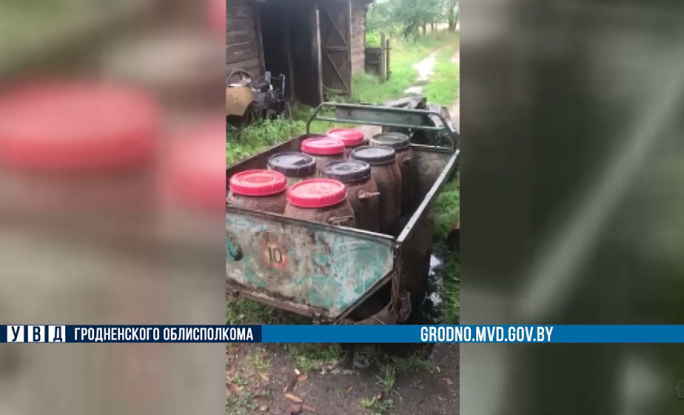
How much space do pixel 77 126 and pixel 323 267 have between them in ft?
1.83

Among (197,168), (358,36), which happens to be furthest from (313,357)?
(358,36)

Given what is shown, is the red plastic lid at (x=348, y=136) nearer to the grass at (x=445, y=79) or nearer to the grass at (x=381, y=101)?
the grass at (x=381, y=101)

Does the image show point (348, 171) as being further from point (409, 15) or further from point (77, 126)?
point (77, 126)

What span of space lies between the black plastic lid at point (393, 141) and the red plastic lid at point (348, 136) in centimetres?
12

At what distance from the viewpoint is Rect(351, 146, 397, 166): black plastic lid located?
1.49 metres

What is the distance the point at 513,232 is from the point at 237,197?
1.93 ft

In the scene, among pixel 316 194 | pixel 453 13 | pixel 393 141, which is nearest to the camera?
pixel 453 13

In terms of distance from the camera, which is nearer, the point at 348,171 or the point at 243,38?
the point at 243,38

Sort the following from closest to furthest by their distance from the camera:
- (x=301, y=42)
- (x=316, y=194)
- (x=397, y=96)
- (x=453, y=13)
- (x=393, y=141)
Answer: (x=453, y=13) < (x=316, y=194) < (x=397, y=96) < (x=301, y=42) < (x=393, y=141)

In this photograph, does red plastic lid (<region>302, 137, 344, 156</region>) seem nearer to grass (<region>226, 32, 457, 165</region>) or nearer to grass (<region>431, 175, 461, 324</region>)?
grass (<region>226, 32, 457, 165</region>)

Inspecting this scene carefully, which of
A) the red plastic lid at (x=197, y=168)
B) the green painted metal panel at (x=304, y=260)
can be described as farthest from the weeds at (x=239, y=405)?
the red plastic lid at (x=197, y=168)

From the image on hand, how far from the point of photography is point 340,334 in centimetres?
103

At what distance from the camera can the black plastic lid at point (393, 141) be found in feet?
5.49

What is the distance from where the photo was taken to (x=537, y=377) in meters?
1.07
